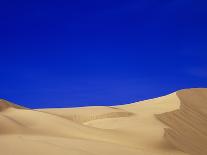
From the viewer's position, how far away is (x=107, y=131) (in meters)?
17.7

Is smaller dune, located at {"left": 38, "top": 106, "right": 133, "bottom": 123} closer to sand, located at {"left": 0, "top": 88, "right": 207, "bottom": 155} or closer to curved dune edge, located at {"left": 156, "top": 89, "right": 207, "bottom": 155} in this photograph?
sand, located at {"left": 0, "top": 88, "right": 207, "bottom": 155}

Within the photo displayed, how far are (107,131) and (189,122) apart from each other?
18.1ft

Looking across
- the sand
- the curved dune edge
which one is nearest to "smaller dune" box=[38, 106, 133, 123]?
the sand

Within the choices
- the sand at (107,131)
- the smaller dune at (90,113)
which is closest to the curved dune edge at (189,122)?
the sand at (107,131)

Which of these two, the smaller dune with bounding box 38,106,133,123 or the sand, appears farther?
the smaller dune with bounding box 38,106,133,123

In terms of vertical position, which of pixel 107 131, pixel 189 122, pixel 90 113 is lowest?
pixel 107 131

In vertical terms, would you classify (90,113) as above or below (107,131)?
above

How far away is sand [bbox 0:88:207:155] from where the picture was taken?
13.8 m

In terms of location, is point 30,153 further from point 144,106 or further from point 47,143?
point 144,106

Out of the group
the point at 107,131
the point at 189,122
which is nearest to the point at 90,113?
the point at 189,122

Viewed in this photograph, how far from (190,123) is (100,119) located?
159 inches

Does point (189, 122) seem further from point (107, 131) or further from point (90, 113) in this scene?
point (107, 131)

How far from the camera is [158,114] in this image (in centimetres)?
2194

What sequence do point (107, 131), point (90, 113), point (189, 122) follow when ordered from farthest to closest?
point (90, 113)
point (189, 122)
point (107, 131)
